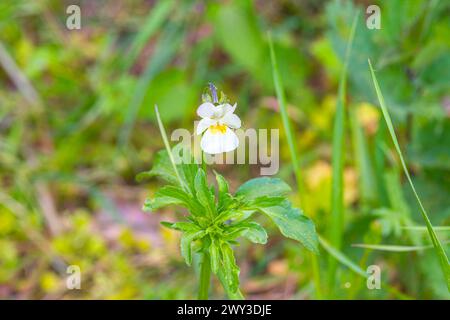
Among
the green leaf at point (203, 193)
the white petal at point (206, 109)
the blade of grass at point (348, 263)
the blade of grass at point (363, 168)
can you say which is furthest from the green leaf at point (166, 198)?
the blade of grass at point (363, 168)

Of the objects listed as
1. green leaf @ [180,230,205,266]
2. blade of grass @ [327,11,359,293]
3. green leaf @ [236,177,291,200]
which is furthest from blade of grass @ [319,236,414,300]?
green leaf @ [180,230,205,266]

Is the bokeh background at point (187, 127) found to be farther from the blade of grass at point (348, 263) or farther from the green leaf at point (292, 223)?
the green leaf at point (292, 223)

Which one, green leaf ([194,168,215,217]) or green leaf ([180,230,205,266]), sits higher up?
green leaf ([194,168,215,217])

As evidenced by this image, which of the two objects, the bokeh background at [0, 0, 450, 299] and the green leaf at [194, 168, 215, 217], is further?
the bokeh background at [0, 0, 450, 299]

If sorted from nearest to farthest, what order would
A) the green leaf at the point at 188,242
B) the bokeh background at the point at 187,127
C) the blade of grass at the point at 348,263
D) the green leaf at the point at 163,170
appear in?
the green leaf at the point at 188,242 < the green leaf at the point at 163,170 < the blade of grass at the point at 348,263 < the bokeh background at the point at 187,127

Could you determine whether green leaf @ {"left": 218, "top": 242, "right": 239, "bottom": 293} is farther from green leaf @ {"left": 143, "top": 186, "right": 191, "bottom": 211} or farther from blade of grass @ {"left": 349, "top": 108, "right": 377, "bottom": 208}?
blade of grass @ {"left": 349, "top": 108, "right": 377, "bottom": 208}

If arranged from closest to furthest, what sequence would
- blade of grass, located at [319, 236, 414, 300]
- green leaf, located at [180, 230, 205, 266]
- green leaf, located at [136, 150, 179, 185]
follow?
1. green leaf, located at [180, 230, 205, 266]
2. green leaf, located at [136, 150, 179, 185]
3. blade of grass, located at [319, 236, 414, 300]

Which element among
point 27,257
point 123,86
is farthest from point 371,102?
point 27,257
